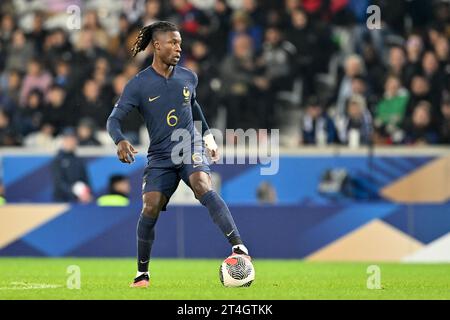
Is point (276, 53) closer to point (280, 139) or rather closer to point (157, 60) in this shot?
point (280, 139)

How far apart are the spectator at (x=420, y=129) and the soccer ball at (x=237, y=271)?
8475mm

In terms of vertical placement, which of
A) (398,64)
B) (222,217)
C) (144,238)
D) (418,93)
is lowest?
(144,238)

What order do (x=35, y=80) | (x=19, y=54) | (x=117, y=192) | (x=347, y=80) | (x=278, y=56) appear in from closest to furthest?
(x=117, y=192), (x=347, y=80), (x=278, y=56), (x=35, y=80), (x=19, y=54)

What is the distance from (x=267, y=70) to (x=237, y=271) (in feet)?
31.0

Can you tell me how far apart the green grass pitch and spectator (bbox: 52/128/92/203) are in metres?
2.37

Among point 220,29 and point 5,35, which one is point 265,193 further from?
point 5,35

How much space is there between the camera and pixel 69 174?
17984mm

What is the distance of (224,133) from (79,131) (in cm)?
261

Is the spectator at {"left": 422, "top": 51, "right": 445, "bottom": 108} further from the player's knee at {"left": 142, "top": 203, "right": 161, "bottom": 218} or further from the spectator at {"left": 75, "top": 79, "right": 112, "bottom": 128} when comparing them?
the player's knee at {"left": 142, "top": 203, "right": 161, "bottom": 218}

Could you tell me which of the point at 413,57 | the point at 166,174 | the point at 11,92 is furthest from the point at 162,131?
the point at 11,92

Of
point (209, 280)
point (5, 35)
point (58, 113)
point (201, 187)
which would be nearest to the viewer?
point (201, 187)

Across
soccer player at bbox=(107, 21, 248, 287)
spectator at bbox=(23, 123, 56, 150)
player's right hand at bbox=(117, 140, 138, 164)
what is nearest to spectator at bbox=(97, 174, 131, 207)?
spectator at bbox=(23, 123, 56, 150)

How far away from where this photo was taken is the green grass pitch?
9.50 m

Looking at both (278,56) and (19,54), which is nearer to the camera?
(278,56)
